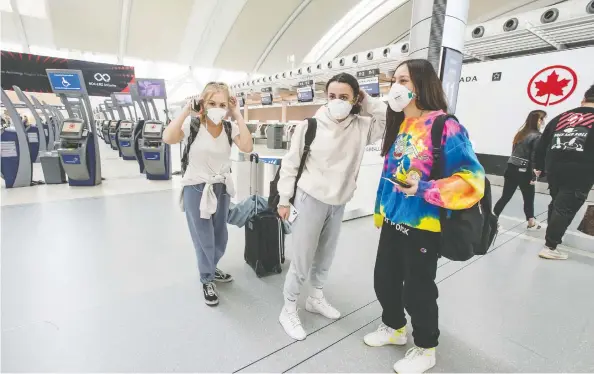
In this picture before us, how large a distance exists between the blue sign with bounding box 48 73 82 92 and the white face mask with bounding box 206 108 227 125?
16.5ft

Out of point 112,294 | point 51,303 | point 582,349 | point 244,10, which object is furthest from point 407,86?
point 244,10

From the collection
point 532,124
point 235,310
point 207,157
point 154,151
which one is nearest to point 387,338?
point 235,310

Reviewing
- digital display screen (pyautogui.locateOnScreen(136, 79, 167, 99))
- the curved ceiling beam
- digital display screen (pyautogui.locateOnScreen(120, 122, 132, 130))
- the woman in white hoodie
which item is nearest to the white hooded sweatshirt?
the woman in white hoodie

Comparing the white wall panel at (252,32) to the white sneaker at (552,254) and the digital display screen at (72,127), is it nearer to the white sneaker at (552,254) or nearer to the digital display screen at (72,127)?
the digital display screen at (72,127)

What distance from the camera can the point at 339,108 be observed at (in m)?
1.45

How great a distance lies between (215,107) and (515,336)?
2307 mm

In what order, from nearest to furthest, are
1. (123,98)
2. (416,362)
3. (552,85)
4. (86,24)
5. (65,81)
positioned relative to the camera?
(416,362), (65,81), (552,85), (123,98), (86,24)

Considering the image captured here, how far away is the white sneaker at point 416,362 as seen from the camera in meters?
1.43

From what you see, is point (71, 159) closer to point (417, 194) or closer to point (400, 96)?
point (400, 96)

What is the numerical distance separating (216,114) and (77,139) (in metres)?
5.09

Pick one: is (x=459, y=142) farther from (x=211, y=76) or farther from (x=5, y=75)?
(x=211, y=76)

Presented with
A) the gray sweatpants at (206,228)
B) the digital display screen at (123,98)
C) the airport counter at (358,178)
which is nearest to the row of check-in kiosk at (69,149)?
the airport counter at (358,178)

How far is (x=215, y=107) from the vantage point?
5.80ft

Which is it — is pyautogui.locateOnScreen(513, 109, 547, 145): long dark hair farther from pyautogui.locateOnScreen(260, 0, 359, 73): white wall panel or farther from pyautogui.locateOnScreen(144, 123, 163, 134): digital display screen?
pyautogui.locateOnScreen(260, 0, 359, 73): white wall panel
